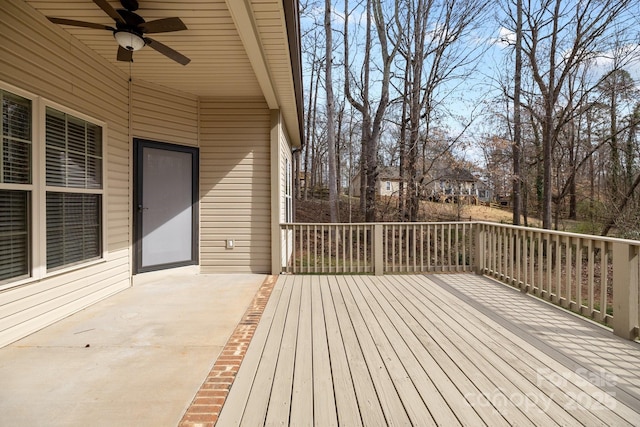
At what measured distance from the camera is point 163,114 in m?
4.66

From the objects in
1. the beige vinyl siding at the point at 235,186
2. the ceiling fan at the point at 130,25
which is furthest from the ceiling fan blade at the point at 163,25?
the beige vinyl siding at the point at 235,186

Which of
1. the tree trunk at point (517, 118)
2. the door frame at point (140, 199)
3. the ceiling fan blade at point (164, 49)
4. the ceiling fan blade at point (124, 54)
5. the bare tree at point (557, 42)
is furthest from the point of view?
the tree trunk at point (517, 118)

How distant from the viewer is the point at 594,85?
29.7 ft

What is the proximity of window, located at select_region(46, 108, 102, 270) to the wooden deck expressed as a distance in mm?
2166

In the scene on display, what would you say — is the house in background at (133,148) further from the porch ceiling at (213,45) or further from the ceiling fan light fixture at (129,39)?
the ceiling fan light fixture at (129,39)

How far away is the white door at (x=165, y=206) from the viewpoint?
4441 mm

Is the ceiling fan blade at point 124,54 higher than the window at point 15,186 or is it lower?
higher

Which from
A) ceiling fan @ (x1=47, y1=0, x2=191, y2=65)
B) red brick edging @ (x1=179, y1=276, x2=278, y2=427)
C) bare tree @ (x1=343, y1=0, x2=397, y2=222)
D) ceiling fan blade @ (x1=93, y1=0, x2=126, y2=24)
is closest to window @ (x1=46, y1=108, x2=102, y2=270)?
ceiling fan @ (x1=47, y1=0, x2=191, y2=65)

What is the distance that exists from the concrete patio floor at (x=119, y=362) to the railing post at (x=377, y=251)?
2.13 metres

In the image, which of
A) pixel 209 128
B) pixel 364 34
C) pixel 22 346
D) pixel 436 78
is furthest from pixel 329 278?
pixel 364 34

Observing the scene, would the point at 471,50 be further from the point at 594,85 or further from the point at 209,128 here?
the point at 209,128

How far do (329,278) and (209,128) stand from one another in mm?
3025

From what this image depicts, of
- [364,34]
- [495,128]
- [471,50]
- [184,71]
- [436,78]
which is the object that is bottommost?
[184,71]

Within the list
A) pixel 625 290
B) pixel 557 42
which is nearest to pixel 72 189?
pixel 625 290
